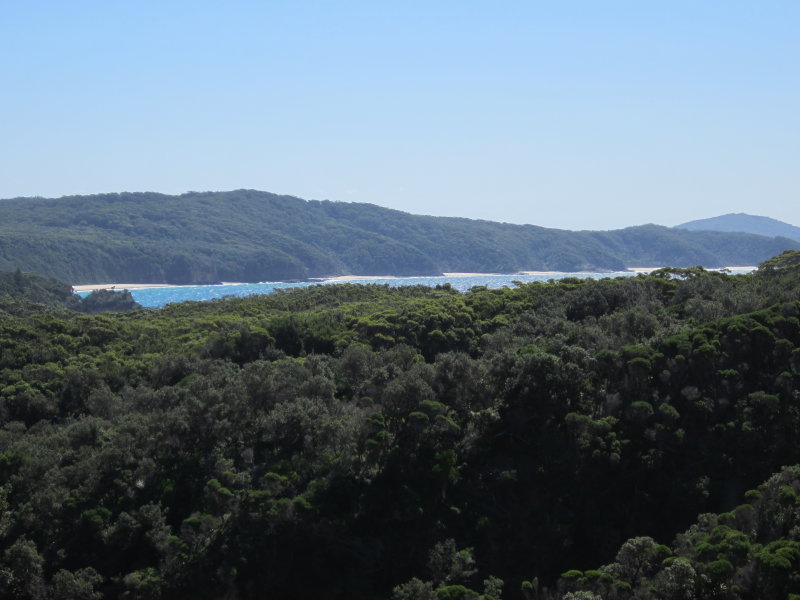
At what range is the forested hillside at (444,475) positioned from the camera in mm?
23062

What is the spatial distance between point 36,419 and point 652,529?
92.8ft

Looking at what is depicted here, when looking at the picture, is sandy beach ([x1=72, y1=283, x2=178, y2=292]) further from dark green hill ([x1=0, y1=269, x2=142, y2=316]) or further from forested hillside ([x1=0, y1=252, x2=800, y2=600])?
forested hillside ([x1=0, y1=252, x2=800, y2=600])

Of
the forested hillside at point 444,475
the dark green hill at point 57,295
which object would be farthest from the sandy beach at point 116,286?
the forested hillside at point 444,475

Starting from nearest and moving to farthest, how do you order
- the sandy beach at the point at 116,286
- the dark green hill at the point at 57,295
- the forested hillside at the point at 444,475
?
the forested hillside at the point at 444,475
the dark green hill at the point at 57,295
the sandy beach at the point at 116,286

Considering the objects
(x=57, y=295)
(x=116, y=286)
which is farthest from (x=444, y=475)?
(x=116, y=286)

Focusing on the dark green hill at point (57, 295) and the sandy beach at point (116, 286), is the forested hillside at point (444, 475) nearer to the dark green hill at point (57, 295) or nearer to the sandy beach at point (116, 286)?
the dark green hill at point (57, 295)

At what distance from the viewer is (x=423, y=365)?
32219 mm

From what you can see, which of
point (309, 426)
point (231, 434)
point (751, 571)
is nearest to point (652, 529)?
point (751, 571)

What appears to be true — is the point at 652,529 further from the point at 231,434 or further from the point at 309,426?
the point at 231,434

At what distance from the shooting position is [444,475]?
88.6 ft

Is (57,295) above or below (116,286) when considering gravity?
below

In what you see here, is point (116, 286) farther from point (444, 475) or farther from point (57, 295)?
point (444, 475)

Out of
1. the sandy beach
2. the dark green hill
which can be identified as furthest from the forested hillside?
the sandy beach

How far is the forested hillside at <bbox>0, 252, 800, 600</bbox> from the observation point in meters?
23.1
